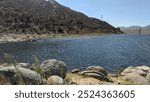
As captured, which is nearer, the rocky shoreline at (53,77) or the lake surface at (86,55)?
the rocky shoreline at (53,77)

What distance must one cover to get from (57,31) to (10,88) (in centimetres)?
16134

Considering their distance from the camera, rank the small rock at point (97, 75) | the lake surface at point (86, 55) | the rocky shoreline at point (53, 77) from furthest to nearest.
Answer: the lake surface at point (86, 55), the small rock at point (97, 75), the rocky shoreline at point (53, 77)

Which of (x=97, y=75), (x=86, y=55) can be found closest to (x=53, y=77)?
(x=97, y=75)

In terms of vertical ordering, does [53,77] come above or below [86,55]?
above

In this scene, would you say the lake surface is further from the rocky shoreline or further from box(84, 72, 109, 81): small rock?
the rocky shoreline

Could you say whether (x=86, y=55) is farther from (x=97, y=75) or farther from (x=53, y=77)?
(x=53, y=77)

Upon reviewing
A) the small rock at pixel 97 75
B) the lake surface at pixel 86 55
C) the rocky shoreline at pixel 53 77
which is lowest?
the lake surface at pixel 86 55

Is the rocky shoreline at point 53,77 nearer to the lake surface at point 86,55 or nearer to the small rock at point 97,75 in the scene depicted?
the small rock at point 97,75

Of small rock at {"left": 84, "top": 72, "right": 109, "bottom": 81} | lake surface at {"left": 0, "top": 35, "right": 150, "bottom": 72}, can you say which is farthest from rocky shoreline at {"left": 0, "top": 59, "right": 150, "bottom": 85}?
lake surface at {"left": 0, "top": 35, "right": 150, "bottom": 72}

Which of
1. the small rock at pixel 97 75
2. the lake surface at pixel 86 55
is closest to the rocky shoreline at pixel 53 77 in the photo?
the small rock at pixel 97 75

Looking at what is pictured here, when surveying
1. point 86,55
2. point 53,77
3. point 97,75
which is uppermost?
point 53,77

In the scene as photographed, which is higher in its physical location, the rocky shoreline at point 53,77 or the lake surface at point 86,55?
the rocky shoreline at point 53,77

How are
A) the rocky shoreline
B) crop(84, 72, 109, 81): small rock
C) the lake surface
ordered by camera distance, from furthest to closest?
1. the lake surface
2. crop(84, 72, 109, 81): small rock
3. the rocky shoreline

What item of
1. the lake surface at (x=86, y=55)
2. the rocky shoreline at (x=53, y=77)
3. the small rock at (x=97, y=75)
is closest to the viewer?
the rocky shoreline at (x=53, y=77)
